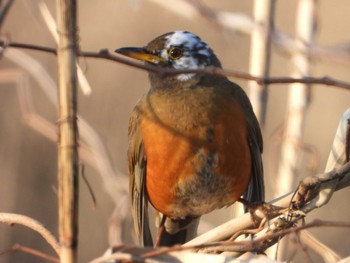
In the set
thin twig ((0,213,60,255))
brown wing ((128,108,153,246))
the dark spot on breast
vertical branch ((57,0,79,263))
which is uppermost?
vertical branch ((57,0,79,263))

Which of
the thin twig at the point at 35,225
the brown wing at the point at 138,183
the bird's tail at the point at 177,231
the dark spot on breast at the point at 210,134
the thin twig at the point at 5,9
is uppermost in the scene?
the thin twig at the point at 5,9

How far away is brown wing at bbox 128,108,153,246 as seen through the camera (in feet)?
10.7

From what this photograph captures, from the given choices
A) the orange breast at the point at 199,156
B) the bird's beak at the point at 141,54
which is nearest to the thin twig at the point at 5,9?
the bird's beak at the point at 141,54

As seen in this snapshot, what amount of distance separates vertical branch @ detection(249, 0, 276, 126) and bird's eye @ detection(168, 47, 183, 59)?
0.36 metres

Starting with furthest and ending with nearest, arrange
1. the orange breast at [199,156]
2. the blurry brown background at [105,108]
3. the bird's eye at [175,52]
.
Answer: the blurry brown background at [105,108] → the bird's eye at [175,52] → the orange breast at [199,156]

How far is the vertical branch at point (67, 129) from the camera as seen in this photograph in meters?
1.37

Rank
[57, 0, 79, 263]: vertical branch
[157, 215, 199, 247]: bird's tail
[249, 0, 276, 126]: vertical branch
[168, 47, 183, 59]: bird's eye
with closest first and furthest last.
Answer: [57, 0, 79, 263]: vertical branch < [249, 0, 276, 126]: vertical branch < [168, 47, 183, 59]: bird's eye < [157, 215, 199, 247]: bird's tail

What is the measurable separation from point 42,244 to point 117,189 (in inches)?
114

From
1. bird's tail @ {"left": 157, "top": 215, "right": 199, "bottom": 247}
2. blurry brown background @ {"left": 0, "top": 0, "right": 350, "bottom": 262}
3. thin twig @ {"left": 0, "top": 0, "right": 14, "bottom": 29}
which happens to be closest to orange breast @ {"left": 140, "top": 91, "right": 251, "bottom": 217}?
bird's tail @ {"left": 157, "top": 215, "right": 199, "bottom": 247}

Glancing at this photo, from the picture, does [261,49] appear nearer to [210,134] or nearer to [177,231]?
[210,134]

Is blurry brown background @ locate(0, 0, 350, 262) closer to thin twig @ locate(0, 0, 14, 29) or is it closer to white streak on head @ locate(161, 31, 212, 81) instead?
white streak on head @ locate(161, 31, 212, 81)

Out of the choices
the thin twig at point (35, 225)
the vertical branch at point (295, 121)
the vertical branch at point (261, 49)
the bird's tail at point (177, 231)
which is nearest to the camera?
the thin twig at point (35, 225)

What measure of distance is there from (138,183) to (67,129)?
1.96 metres

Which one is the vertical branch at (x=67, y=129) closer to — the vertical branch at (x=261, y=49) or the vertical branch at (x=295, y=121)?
the vertical branch at (x=261, y=49)
